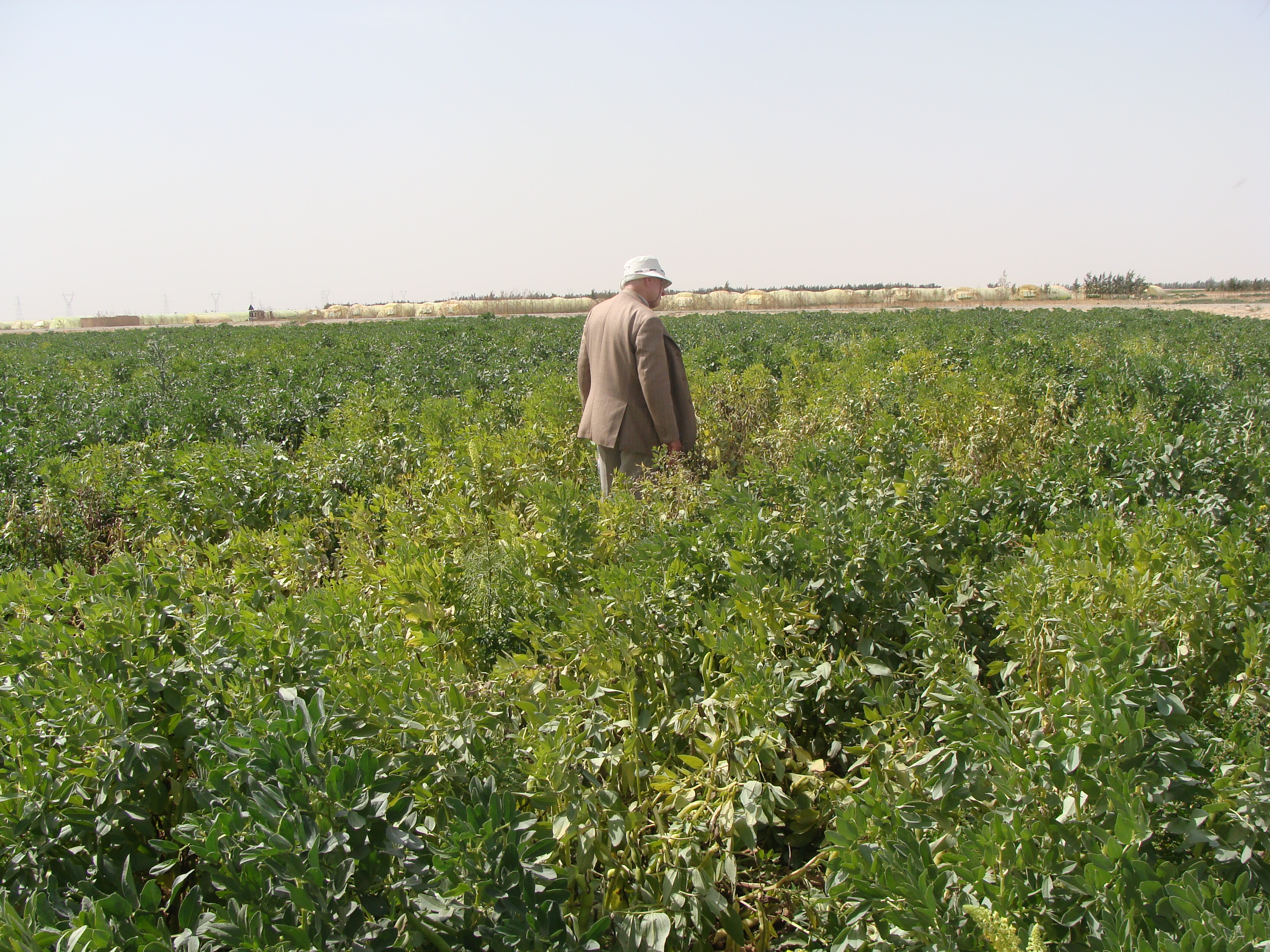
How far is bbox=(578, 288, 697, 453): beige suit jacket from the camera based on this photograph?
17.1ft

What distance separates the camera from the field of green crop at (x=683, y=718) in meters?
1.59

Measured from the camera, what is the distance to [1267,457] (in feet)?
12.9

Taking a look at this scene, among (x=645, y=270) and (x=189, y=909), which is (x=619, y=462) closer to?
(x=645, y=270)

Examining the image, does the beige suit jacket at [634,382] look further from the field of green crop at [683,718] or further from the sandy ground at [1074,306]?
the sandy ground at [1074,306]

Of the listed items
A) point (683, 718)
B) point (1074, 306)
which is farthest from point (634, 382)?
point (1074, 306)

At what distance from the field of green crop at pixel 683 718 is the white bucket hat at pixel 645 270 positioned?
1.40 meters

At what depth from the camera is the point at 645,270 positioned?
Result: 534cm

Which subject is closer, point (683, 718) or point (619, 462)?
point (683, 718)

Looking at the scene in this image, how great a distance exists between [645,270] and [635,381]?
2.61 ft

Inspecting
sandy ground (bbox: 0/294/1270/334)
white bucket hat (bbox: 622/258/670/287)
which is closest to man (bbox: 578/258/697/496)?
white bucket hat (bbox: 622/258/670/287)

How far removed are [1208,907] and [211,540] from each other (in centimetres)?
616

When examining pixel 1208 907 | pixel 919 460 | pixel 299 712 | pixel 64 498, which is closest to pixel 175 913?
pixel 299 712

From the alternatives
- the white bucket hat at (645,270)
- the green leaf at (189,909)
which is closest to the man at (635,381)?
the white bucket hat at (645,270)

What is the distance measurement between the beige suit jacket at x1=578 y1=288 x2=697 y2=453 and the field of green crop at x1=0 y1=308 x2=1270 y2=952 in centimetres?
46
